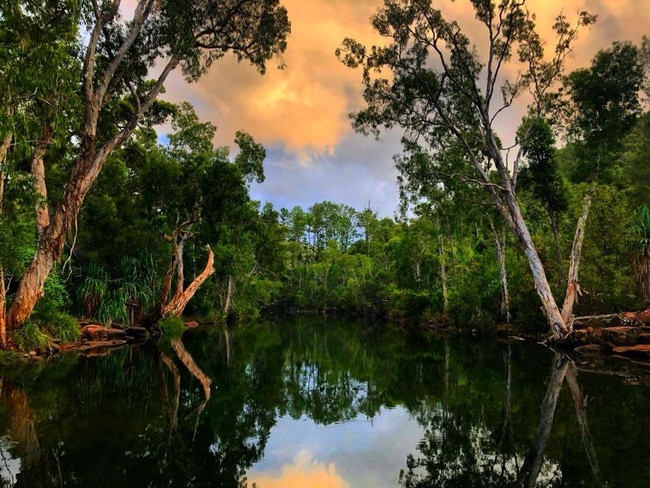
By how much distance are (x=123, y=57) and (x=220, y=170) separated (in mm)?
8687

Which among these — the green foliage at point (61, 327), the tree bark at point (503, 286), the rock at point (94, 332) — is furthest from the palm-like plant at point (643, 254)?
the rock at point (94, 332)

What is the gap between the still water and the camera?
207 inches

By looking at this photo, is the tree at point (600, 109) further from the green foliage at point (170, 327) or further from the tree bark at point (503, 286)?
the green foliage at point (170, 327)

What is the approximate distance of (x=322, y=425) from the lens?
7.84 m

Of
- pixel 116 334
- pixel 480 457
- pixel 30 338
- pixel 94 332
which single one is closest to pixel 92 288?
pixel 94 332

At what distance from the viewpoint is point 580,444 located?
20.8 feet

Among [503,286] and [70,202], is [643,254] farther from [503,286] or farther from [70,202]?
[70,202]

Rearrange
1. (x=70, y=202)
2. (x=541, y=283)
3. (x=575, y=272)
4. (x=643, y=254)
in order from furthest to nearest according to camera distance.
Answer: (x=575, y=272) < (x=541, y=283) < (x=643, y=254) < (x=70, y=202)

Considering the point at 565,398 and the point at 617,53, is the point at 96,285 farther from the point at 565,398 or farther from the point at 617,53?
the point at 617,53

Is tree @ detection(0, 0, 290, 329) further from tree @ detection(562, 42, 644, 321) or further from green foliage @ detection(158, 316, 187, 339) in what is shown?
tree @ detection(562, 42, 644, 321)

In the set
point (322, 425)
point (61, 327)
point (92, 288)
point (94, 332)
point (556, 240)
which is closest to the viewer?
point (322, 425)

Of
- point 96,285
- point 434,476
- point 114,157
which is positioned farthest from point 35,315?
point 434,476

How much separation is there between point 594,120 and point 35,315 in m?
25.7

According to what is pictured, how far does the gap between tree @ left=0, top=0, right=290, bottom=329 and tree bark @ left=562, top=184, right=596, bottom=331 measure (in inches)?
593
